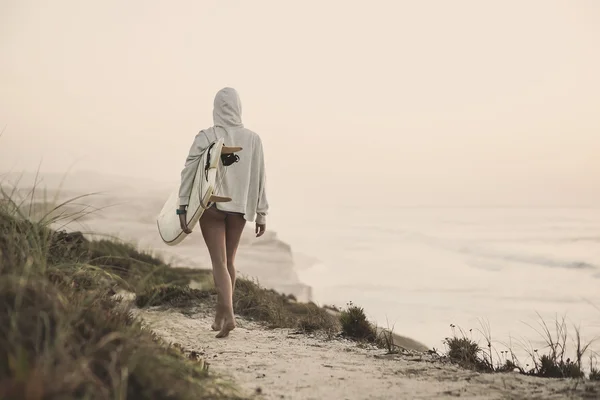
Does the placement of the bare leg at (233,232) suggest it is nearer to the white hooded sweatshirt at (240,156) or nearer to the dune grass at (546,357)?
the white hooded sweatshirt at (240,156)

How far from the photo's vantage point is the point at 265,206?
22.1 feet

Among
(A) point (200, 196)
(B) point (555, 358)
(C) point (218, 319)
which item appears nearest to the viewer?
(B) point (555, 358)

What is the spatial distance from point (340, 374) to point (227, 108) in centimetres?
302

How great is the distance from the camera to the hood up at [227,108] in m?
6.51

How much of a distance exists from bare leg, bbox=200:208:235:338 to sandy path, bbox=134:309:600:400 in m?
0.37

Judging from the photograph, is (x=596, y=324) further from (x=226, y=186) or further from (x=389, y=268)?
(x=389, y=268)

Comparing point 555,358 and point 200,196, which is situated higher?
point 200,196

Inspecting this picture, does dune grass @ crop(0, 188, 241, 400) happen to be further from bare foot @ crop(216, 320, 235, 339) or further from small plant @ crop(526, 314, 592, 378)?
small plant @ crop(526, 314, 592, 378)

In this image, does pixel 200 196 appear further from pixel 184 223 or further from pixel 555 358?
pixel 555 358

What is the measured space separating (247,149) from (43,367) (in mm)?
4182

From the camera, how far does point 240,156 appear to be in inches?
256

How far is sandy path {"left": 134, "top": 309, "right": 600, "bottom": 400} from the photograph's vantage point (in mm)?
4270

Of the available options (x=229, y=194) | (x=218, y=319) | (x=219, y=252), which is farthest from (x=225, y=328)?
(x=229, y=194)

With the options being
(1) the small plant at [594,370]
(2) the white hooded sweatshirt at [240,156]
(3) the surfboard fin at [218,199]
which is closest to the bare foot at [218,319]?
(2) the white hooded sweatshirt at [240,156]
